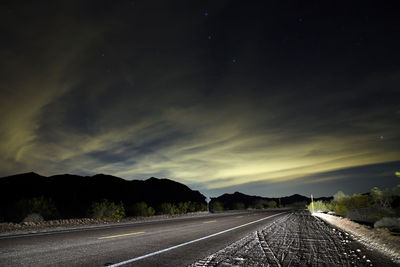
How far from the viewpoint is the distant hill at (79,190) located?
79.1 m

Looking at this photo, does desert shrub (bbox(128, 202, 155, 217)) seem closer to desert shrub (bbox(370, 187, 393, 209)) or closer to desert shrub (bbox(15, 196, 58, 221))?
desert shrub (bbox(15, 196, 58, 221))

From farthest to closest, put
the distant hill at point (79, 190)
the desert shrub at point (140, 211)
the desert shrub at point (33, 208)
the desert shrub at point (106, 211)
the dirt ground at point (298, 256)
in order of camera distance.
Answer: the distant hill at point (79, 190) → the desert shrub at point (140, 211) → the desert shrub at point (106, 211) → the desert shrub at point (33, 208) → the dirt ground at point (298, 256)

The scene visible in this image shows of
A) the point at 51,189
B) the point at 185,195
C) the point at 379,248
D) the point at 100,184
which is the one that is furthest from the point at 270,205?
the point at 379,248

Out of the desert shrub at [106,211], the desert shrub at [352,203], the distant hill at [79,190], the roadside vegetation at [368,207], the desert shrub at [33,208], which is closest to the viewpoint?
the roadside vegetation at [368,207]

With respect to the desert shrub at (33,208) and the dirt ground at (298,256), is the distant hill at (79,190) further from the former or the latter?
the dirt ground at (298,256)

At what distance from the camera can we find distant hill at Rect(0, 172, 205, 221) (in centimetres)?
7906

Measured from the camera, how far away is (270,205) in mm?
114562

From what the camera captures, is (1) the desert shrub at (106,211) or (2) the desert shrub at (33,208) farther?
(1) the desert shrub at (106,211)

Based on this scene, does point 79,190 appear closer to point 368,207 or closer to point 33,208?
point 33,208

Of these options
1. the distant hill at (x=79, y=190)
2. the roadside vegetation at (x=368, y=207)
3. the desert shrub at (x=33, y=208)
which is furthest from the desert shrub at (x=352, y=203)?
the distant hill at (x=79, y=190)

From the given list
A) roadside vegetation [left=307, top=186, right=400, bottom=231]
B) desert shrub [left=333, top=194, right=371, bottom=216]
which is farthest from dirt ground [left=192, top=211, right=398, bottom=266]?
desert shrub [left=333, top=194, right=371, bottom=216]

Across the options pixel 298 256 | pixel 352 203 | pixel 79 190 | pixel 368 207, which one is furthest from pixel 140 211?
pixel 79 190

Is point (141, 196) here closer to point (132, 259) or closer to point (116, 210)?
point (116, 210)

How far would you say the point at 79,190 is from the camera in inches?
3723
